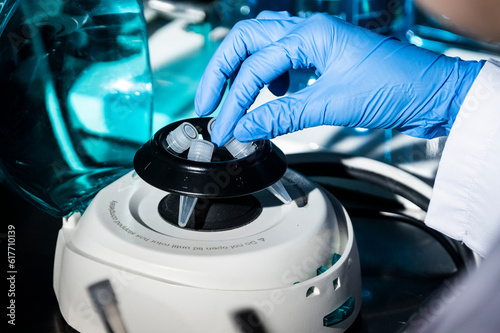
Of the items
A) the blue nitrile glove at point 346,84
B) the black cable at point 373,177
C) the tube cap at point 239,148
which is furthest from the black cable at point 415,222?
the tube cap at point 239,148

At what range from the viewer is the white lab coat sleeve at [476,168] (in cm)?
70

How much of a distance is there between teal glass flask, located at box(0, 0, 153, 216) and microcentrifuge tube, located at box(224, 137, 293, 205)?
24 cm

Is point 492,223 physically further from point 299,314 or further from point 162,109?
point 162,109

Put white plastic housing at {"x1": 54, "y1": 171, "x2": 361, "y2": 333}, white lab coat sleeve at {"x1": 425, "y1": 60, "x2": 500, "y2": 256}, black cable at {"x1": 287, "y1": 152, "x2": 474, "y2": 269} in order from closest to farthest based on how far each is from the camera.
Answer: white plastic housing at {"x1": 54, "y1": 171, "x2": 361, "y2": 333}, white lab coat sleeve at {"x1": 425, "y1": 60, "x2": 500, "y2": 256}, black cable at {"x1": 287, "y1": 152, "x2": 474, "y2": 269}

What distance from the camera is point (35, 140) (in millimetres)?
778

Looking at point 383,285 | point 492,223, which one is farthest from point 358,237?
point 492,223

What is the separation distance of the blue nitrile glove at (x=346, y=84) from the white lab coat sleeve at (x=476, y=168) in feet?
0.11

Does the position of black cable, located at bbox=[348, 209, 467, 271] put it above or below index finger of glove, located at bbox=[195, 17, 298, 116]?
below

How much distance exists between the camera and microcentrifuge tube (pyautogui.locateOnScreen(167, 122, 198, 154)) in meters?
0.66

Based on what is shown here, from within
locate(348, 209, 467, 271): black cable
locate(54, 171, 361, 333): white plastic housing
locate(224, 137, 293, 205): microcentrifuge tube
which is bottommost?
locate(348, 209, 467, 271): black cable

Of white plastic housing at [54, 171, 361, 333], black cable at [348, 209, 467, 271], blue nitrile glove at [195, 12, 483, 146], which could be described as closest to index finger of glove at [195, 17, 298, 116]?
blue nitrile glove at [195, 12, 483, 146]

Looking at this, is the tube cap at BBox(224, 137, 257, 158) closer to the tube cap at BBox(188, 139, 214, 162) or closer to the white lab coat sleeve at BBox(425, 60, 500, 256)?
the tube cap at BBox(188, 139, 214, 162)

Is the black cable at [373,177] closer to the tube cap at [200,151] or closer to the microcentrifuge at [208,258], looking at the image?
the microcentrifuge at [208,258]

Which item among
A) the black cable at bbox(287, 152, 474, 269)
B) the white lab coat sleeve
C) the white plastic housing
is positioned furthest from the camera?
the black cable at bbox(287, 152, 474, 269)
